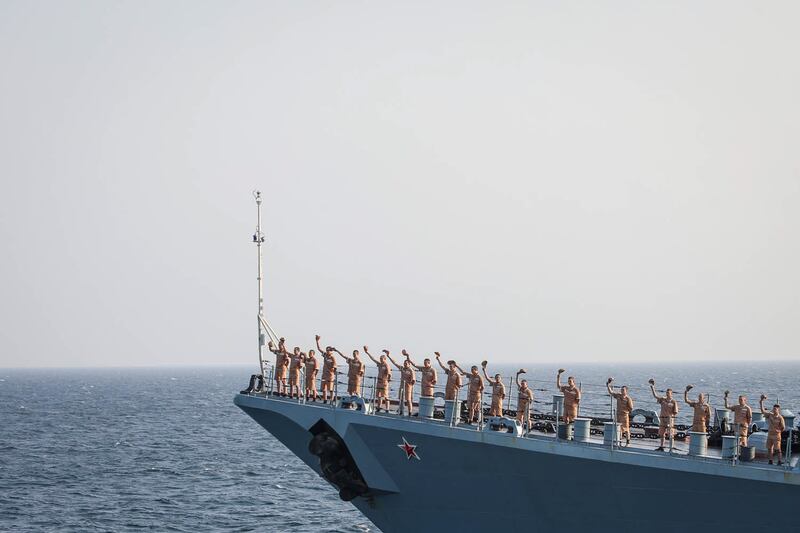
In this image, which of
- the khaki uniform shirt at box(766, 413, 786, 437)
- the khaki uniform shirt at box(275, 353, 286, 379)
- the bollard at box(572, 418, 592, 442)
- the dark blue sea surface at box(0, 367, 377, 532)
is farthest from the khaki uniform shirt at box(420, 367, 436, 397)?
the dark blue sea surface at box(0, 367, 377, 532)

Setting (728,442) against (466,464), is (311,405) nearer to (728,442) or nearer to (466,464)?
(466,464)

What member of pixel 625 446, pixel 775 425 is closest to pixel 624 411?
pixel 625 446

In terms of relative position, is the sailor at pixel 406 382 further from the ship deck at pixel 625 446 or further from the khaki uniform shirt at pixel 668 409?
the khaki uniform shirt at pixel 668 409

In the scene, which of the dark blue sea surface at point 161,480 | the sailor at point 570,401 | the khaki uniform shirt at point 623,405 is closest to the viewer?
the khaki uniform shirt at point 623,405

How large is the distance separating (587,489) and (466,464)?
2.72 metres

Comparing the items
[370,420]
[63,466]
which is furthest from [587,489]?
[63,466]

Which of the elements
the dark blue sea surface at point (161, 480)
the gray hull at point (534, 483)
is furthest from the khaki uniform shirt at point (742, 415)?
the dark blue sea surface at point (161, 480)

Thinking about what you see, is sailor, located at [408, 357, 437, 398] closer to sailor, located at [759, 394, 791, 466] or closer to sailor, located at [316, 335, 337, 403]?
sailor, located at [316, 335, 337, 403]

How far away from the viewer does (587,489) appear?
20062 mm

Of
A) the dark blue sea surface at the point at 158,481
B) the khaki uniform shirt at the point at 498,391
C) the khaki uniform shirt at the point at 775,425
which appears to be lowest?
the dark blue sea surface at the point at 158,481

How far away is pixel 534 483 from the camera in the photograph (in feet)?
67.8

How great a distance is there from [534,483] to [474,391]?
2465mm

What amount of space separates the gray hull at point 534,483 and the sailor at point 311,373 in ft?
2.37

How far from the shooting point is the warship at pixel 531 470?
18.5 m
